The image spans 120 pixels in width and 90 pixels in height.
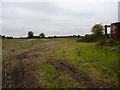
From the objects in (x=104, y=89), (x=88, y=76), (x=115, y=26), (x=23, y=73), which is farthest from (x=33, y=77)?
(x=115, y=26)

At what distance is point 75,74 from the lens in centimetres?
485

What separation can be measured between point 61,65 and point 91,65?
1.20 m

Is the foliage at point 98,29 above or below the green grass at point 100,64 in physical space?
above

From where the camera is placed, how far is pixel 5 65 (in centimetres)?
602

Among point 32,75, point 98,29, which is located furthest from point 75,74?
point 98,29

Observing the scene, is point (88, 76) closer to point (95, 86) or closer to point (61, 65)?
point (95, 86)

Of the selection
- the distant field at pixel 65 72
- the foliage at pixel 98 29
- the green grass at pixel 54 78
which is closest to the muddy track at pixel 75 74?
the distant field at pixel 65 72

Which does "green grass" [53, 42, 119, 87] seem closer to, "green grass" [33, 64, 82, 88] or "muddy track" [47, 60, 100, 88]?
"muddy track" [47, 60, 100, 88]

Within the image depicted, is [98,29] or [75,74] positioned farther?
[98,29]

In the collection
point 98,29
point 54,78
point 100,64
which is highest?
point 98,29

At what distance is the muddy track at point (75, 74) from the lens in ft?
14.0

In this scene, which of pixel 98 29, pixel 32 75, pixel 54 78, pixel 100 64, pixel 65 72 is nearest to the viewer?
pixel 54 78

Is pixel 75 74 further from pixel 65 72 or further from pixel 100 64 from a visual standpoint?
pixel 100 64

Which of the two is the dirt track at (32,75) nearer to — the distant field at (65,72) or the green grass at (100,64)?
the distant field at (65,72)
